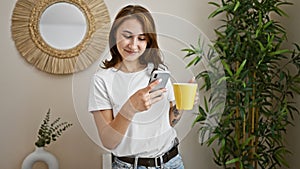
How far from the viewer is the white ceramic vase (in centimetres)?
213

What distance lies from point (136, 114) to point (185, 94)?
23 cm

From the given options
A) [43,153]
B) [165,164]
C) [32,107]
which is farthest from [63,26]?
[165,164]

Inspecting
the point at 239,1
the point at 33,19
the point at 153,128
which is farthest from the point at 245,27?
the point at 33,19

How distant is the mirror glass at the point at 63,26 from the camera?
224cm

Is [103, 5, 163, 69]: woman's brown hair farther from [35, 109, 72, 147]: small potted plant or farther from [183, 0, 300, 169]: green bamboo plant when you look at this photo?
[35, 109, 72, 147]: small potted plant

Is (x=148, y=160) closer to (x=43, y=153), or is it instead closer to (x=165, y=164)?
(x=165, y=164)

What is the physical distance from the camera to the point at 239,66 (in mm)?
2166

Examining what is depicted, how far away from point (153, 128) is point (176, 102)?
0.14 meters

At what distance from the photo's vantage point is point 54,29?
2.24 m

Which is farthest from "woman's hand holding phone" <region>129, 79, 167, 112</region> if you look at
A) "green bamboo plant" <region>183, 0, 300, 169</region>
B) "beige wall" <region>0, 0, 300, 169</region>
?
"beige wall" <region>0, 0, 300, 169</region>

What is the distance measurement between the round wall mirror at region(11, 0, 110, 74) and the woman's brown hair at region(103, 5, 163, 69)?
0.69m

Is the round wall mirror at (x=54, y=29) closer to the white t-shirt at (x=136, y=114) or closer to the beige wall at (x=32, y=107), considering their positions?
the beige wall at (x=32, y=107)

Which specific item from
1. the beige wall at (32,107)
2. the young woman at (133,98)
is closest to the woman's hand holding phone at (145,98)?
the young woman at (133,98)

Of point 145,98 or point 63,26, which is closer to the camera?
point 145,98
